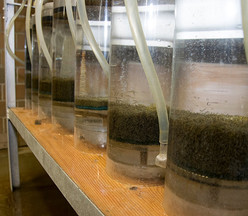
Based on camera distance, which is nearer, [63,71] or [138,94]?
[138,94]

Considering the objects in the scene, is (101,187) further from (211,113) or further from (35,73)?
(35,73)

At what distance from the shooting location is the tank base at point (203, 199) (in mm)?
322

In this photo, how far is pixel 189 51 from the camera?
349 mm

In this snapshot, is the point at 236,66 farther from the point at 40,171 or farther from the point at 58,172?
the point at 40,171

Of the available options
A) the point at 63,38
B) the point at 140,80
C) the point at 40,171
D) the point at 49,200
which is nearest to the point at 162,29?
the point at 140,80

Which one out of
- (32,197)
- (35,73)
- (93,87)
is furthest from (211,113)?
(32,197)

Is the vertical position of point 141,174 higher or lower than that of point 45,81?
lower

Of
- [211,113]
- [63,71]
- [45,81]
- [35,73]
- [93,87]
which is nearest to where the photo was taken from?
[211,113]

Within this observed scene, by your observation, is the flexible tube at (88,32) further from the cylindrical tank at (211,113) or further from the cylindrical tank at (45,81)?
the cylindrical tank at (45,81)

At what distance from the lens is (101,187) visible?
0.46 m

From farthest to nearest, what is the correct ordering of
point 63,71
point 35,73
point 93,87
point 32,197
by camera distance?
point 32,197 < point 35,73 < point 63,71 < point 93,87

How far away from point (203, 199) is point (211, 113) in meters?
0.10

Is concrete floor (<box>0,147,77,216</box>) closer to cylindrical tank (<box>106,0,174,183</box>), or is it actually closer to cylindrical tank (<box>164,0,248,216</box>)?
cylindrical tank (<box>106,0,174,183</box>)

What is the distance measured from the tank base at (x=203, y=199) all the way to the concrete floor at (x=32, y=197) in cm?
114
